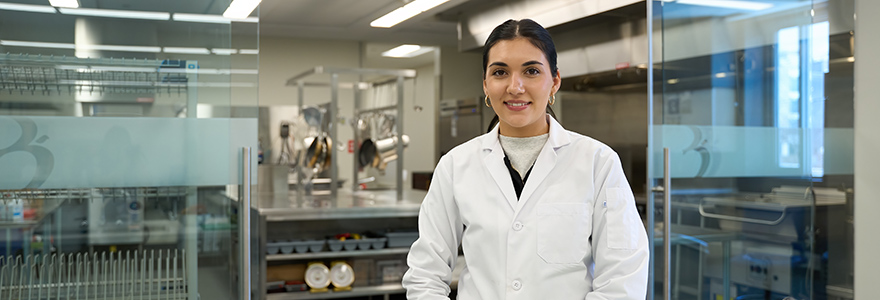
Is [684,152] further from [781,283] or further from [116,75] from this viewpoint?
[116,75]

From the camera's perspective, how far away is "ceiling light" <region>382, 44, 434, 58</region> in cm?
782

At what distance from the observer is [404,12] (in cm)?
594

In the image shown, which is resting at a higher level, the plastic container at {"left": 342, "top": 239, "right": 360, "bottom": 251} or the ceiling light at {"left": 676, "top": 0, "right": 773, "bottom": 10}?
the ceiling light at {"left": 676, "top": 0, "right": 773, "bottom": 10}

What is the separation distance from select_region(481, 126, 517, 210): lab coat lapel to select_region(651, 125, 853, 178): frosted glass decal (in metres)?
1.35

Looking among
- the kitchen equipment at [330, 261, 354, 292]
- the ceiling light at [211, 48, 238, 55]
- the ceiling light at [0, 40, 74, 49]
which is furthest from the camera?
the kitchen equipment at [330, 261, 354, 292]

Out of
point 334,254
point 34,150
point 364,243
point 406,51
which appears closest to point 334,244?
point 334,254

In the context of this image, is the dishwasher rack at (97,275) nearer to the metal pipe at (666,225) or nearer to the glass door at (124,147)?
the glass door at (124,147)

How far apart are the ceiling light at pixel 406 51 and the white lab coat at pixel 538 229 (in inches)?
252

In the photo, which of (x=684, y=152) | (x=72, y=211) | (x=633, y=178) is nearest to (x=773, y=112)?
(x=684, y=152)

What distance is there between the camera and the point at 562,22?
14.5ft

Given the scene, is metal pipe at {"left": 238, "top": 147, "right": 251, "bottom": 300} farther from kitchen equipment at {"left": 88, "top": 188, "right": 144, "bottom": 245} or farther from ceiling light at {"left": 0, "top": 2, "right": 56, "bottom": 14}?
ceiling light at {"left": 0, "top": 2, "right": 56, "bottom": 14}

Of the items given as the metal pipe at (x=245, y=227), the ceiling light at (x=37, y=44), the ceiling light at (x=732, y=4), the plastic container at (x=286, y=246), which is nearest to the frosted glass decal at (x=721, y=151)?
the ceiling light at (x=732, y=4)

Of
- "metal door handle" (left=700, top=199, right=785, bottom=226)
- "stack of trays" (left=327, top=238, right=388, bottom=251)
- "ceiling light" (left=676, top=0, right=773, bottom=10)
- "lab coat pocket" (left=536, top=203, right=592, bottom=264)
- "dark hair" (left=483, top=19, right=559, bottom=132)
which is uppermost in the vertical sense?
"ceiling light" (left=676, top=0, right=773, bottom=10)

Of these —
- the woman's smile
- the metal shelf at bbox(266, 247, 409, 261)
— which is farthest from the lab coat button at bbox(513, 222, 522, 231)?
the metal shelf at bbox(266, 247, 409, 261)
